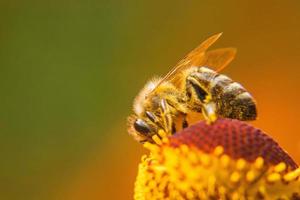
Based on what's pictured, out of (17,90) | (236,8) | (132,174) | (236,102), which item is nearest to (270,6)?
(236,8)

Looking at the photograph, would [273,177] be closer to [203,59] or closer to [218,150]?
[218,150]

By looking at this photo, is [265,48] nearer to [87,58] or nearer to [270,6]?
[270,6]

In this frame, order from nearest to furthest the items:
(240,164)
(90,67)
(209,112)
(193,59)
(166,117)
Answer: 1. (240,164)
2. (209,112)
3. (166,117)
4. (193,59)
5. (90,67)

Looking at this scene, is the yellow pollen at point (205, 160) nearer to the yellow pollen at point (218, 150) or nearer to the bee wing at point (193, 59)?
the yellow pollen at point (218, 150)

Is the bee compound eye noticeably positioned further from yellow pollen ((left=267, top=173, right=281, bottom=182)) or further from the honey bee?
yellow pollen ((left=267, top=173, right=281, bottom=182))

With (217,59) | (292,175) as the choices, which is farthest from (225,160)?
(217,59)

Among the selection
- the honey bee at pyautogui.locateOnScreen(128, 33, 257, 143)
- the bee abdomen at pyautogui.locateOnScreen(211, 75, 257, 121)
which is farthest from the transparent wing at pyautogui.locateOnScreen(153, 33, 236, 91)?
the bee abdomen at pyautogui.locateOnScreen(211, 75, 257, 121)

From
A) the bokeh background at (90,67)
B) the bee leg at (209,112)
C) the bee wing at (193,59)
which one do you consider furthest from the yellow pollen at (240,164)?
the bokeh background at (90,67)
